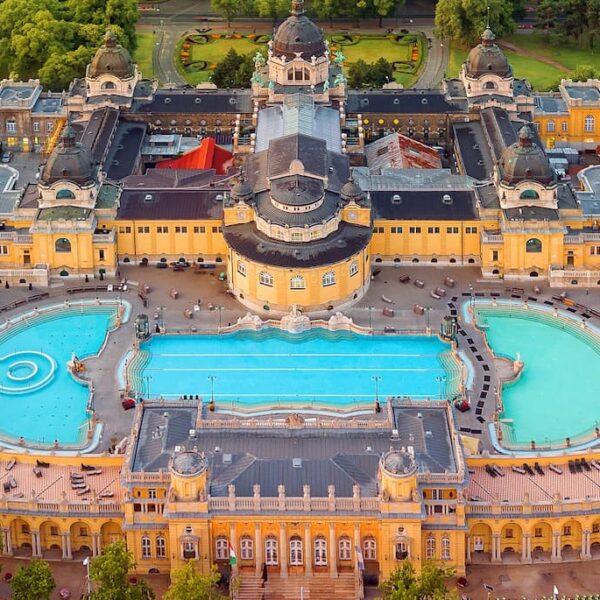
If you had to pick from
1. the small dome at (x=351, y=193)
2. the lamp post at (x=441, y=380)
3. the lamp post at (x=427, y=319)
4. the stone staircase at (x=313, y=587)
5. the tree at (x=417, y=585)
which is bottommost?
the tree at (x=417, y=585)

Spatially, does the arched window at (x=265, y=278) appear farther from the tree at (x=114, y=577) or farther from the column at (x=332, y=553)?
the tree at (x=114, y=577)

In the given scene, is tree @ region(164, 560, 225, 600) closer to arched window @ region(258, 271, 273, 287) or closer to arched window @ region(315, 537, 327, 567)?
arched window @ region(315, 537, 327, 567)

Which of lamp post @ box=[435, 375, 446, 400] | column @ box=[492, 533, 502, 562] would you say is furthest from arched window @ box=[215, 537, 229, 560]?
lamp post @ box=[435, 375, 446, 400]

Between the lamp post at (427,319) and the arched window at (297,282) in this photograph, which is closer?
the lamp post at (427,319)

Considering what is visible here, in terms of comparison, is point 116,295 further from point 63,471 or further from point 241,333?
point 63,471

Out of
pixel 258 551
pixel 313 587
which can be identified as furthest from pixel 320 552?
pixel 258 551

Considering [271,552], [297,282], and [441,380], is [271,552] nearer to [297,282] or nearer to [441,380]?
[441,380]

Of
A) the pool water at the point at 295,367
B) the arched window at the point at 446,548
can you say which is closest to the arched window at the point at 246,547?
the arched window at the point at 446,548

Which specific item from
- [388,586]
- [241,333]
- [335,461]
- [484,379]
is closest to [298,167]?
[241,333]
